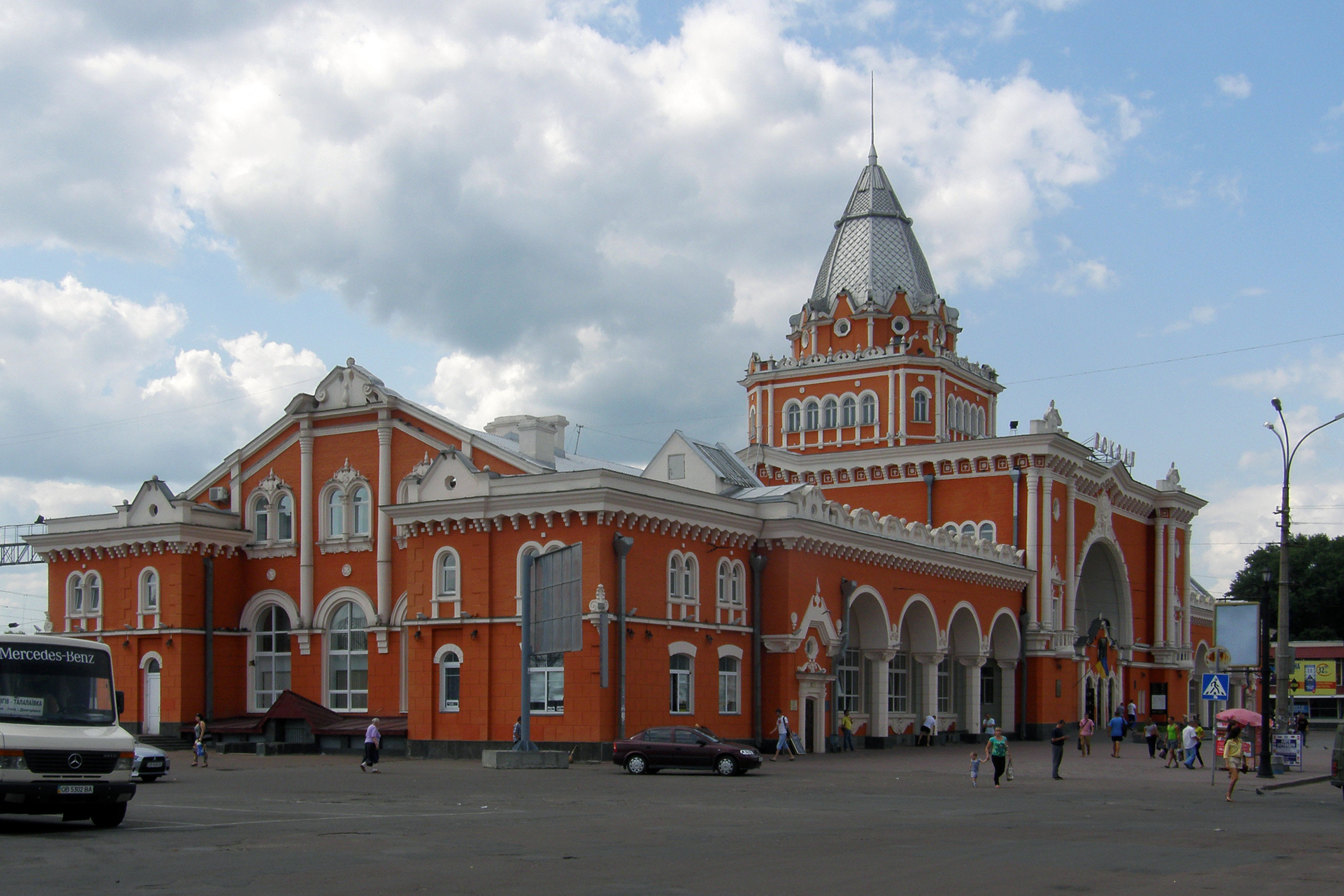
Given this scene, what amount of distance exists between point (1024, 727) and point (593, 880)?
149 ft

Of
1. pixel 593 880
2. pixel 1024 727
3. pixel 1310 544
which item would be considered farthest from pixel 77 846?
pixel 1310 544

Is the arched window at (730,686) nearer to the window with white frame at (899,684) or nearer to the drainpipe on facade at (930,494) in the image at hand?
the window with white frame at (899,684)

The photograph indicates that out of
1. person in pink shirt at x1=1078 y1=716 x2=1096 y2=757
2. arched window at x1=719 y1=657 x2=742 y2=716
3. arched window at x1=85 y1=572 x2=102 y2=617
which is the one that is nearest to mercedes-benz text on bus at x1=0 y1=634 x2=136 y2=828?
arched window at x1=719 y1=657 x2=742 y2=716

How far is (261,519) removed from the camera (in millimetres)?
50188

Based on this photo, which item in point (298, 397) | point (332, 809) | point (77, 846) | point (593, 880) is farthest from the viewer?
point (298, 397)

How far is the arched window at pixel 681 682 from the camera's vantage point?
40094mm

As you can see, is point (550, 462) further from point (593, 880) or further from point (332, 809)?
point (593, 880)

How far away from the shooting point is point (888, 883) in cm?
1393

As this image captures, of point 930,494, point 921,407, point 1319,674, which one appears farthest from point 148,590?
point 1319,674

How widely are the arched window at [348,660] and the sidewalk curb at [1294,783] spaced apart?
27339mm

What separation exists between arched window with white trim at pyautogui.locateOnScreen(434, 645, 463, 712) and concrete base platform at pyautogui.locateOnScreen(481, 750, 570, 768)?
218 inches

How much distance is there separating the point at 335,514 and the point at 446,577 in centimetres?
882

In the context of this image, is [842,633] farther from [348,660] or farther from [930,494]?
[348,660]

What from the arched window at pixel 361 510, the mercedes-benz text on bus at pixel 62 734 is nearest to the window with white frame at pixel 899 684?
the arched window at pixel 361 510
